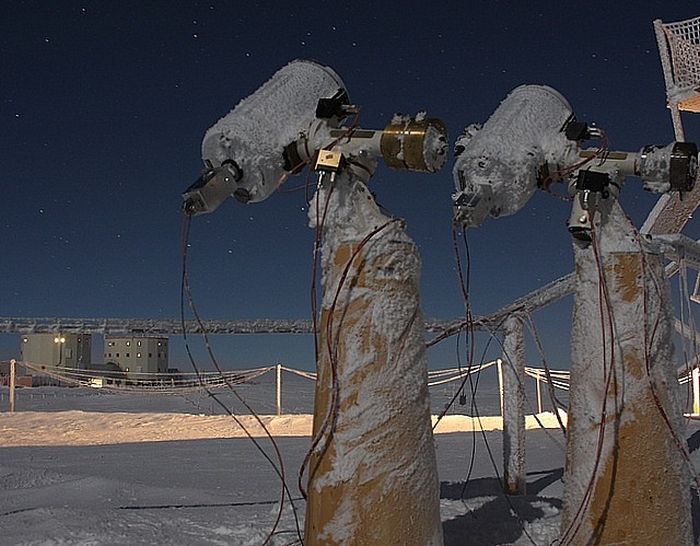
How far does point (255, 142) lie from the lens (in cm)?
248

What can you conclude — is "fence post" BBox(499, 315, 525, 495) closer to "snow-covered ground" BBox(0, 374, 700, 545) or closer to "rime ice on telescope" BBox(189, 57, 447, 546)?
"snow-covered ground" BBox(0, 374, 700, 545)

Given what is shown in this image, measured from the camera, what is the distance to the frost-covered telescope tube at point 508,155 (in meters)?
2.59

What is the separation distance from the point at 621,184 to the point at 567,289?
2.09m

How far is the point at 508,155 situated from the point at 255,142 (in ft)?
3.15

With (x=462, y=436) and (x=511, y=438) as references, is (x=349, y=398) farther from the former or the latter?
(x=462, y=436)

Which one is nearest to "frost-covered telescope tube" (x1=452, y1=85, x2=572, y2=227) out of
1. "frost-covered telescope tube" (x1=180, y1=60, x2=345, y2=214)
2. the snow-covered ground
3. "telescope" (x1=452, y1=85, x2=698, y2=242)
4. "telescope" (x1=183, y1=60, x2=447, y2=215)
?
"telescope" (x1=452, y1=85, x2=698, y2=242)

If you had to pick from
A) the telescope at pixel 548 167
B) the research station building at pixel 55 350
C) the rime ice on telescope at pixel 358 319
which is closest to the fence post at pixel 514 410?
the telescope at pixel 548 167

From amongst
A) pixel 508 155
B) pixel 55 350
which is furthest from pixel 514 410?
pixel 55 350

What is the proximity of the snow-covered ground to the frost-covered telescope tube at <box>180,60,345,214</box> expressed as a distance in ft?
5.43

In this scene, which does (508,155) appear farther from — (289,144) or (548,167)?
(289,144)

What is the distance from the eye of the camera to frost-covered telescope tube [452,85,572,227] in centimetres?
259

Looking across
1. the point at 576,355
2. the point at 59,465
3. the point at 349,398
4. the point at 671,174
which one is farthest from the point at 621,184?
the point at 59,465

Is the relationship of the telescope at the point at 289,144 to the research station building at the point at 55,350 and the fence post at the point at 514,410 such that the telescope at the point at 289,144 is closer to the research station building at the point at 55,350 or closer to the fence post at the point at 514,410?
the fence post at the point at 514,410

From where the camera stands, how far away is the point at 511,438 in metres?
4.61
